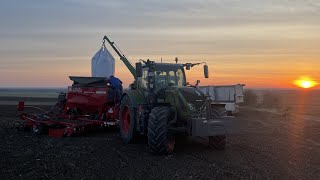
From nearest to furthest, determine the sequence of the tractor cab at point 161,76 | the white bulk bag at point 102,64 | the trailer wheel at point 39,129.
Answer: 1. the tractor cab at point 161,76
2. the trailer wheel at point 39,129
3. the white bulk bag at point 102,64

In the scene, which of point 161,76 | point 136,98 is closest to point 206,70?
point 161,76

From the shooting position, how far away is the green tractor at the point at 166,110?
36.7ft

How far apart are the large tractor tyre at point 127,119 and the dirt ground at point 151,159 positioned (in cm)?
31

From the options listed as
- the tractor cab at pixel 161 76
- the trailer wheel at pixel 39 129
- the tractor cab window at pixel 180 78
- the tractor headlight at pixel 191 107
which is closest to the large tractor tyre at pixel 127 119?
the tractor cab at pixel 161 76

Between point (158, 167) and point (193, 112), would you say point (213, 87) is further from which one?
point (158, 167)

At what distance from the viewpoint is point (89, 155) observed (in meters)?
11.3

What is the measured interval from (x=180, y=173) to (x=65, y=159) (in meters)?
3.05

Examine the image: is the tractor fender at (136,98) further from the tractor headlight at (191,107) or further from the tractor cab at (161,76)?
the tractor headlight at (191,107)

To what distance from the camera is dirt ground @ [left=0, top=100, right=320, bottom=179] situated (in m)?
9.20

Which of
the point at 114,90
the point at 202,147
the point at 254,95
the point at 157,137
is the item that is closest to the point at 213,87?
the point at 254,95

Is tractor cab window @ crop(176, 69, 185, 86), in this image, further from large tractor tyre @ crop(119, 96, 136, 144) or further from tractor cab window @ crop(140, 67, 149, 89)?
large tractor tyre @ crop(119, 96, 136, 144)

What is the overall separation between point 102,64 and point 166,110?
7.84 metres

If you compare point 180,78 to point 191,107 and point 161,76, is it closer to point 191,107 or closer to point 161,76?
point 161,76

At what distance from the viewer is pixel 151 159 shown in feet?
35.6
